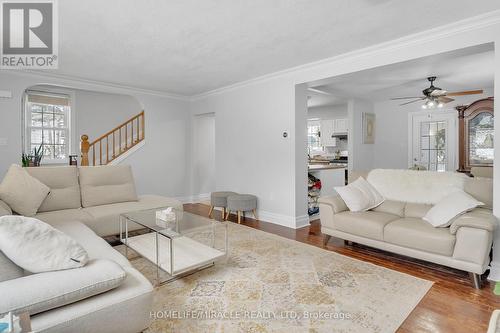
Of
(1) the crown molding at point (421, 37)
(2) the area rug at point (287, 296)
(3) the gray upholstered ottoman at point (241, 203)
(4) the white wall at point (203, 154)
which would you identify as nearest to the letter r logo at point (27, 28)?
(2) the area rug at point (287, 296)

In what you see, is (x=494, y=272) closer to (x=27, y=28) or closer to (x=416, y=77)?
(x=416, y=77)

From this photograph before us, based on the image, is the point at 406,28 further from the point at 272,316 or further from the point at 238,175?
the point at 238,175

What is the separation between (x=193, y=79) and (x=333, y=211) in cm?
330

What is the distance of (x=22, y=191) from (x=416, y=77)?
5.88 metres

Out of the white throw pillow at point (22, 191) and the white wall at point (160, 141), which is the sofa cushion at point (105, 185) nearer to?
the white throw pillow at point (22, 191)

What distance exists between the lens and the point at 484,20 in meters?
2.68

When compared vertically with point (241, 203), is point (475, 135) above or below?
above

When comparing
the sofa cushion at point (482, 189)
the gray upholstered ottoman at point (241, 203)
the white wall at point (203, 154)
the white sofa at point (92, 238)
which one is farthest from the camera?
the white wall at point (203, 154)

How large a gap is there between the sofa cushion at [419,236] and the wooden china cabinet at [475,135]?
148 inches

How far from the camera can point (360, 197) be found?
3494mm

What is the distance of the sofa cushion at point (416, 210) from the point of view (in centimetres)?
321

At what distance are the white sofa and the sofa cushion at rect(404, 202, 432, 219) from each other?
2920 millimetres

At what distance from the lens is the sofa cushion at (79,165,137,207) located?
148 inches

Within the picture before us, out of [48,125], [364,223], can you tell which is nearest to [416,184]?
[364,223]
